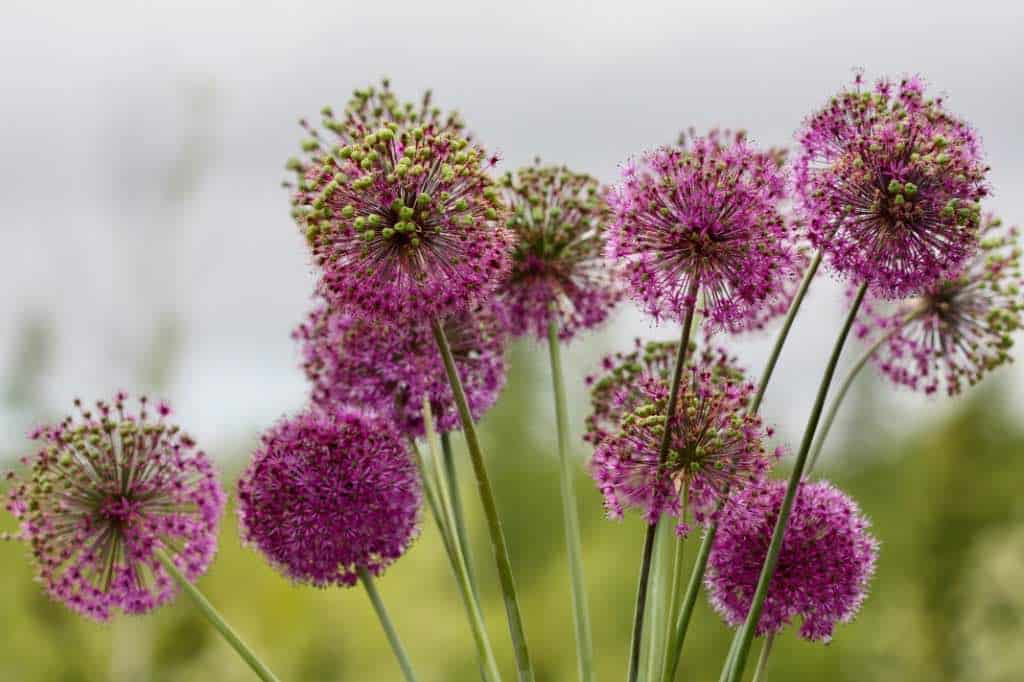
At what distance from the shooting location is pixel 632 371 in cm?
243

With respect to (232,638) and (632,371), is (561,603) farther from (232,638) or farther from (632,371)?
(232,638)

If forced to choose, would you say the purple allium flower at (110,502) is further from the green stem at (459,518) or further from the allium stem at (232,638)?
the green stem at (459,518)

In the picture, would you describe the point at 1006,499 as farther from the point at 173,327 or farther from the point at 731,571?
the point at 731,571

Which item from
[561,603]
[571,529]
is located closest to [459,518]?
[571,529]

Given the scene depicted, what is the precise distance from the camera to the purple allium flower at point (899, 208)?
75.5 inches

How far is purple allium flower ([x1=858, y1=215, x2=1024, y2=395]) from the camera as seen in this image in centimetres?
253

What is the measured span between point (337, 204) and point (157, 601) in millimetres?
1048

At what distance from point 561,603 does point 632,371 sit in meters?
14.3

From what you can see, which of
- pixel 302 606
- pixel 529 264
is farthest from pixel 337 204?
pixel 302 606

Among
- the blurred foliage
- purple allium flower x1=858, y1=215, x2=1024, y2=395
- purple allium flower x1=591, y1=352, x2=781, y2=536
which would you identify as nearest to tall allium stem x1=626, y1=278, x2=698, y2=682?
purple allium flower x1=591, y1=352, x2=781, y2=536

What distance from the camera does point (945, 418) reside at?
56.6 ft

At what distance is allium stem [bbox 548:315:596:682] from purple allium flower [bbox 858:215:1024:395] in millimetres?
725

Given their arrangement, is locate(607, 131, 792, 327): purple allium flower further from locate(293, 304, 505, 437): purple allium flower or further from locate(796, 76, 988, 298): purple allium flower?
locate(293, 304, 505, 437): purple allium flower

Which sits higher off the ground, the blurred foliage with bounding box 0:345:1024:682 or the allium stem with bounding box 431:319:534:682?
the blurred foliage with bounding box 0:345:1024:682
